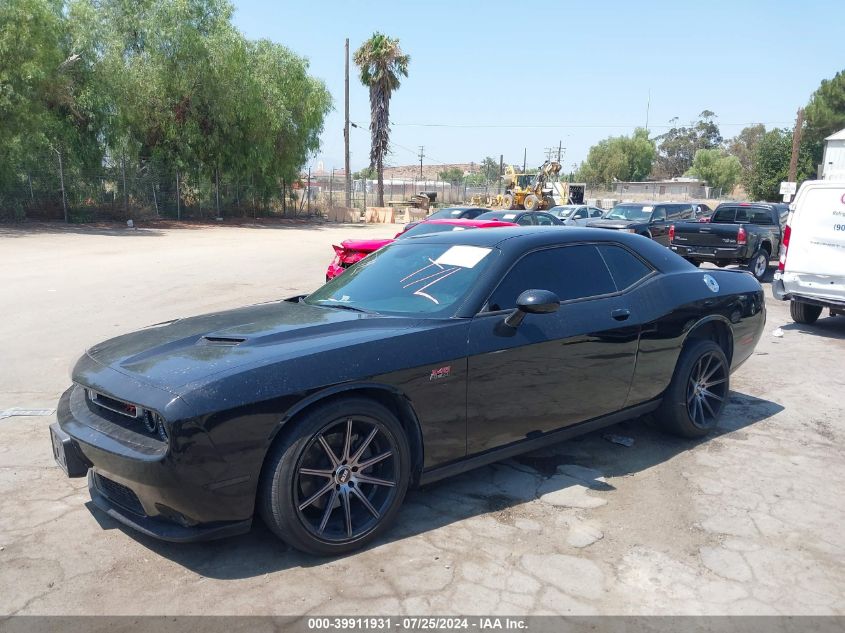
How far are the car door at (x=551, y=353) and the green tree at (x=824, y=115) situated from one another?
5805 cm

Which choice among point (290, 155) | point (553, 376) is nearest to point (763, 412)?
point (553, 376)

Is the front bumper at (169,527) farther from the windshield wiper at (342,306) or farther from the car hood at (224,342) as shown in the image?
the windshield wiper at (342,306)

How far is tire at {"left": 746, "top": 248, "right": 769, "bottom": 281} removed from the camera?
1490 cm

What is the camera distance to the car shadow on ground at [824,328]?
9.64 meters

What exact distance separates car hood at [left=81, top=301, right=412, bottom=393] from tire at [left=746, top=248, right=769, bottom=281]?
13116 millimetres

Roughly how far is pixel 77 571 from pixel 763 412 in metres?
5.38

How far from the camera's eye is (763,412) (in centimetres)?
602

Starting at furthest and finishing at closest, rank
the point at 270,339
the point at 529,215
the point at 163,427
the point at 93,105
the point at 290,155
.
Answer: the point at 290,155 → the point at 93,105 → the point at 529,215 → the point at 270,339 → the point at 163,427

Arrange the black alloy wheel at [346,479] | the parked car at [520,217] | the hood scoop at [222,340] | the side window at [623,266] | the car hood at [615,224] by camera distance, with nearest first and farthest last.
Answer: the black alloy wheel at [346,479]
the hood scoop at [222,340]
the side window at [623,266]
the parked car at [520,217]
the car hood at [615,224]

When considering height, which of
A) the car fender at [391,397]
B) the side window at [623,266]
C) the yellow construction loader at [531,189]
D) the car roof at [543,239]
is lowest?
the car fender at [391,397]

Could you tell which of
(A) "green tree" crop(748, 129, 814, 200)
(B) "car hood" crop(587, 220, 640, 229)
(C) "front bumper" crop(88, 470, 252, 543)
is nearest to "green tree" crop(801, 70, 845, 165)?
(A) "green tree" crop(748, 129, 814, 200)

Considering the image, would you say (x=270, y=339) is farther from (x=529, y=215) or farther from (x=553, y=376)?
(x=529, y=215)

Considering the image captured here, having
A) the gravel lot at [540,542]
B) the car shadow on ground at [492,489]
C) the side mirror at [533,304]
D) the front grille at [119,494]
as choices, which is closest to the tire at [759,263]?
the gravel lot at [540,542]

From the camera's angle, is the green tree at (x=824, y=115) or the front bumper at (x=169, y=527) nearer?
the front bumper at (x=169, y=527)
